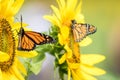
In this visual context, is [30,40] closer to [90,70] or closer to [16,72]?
[16,72]

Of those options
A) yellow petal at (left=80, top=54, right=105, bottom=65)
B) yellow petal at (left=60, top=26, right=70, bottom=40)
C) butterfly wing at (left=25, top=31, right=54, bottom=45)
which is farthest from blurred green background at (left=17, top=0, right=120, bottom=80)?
butterfly wing at (left=25, top=31, right=54, bottom=45)

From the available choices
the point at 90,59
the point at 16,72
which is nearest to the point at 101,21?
the point at 90,59

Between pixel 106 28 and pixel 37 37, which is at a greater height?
pixel 37 37

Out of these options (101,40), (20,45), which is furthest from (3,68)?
(101,40)

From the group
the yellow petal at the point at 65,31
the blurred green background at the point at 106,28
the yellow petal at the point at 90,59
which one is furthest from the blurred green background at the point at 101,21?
the yellow petal at the point at 65,31

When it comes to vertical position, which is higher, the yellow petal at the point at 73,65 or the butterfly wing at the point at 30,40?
the butterfly wing at the point at 30,40

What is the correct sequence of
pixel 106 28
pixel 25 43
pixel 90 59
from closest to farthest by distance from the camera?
pixel 25 43, pixel 90 59, pixel 106 28

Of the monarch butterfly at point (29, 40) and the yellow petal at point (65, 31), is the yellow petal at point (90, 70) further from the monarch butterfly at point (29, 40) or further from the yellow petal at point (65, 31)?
the monarch butterfly at point (29, 40)
